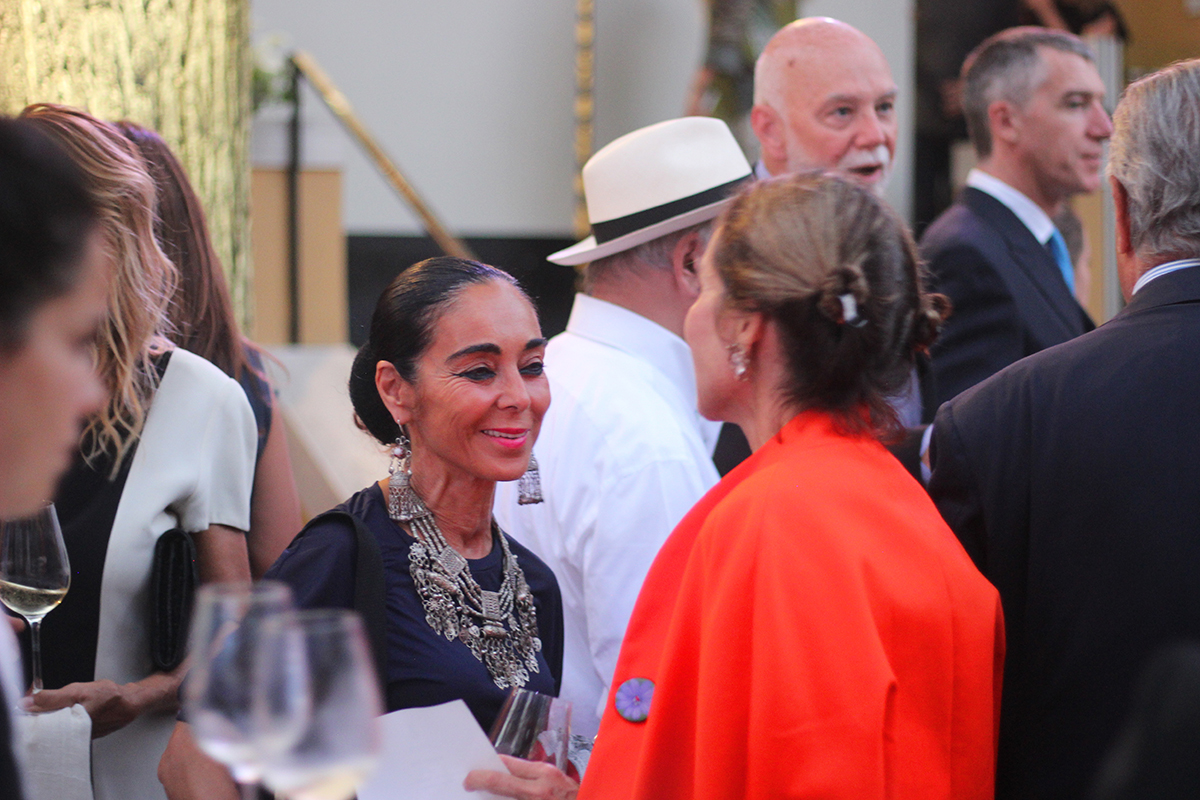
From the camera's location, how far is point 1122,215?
1.81 meters

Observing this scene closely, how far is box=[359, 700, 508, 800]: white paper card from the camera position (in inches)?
57.4

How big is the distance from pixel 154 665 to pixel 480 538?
590 mm

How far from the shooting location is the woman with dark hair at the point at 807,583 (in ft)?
4.46

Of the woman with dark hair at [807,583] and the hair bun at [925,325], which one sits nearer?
the woman with dark hair at [807,583]

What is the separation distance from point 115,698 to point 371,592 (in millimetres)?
534

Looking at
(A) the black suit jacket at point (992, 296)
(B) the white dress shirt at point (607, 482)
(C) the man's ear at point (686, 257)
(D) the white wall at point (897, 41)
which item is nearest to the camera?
(B) the white dress shirt at point (607, 482)

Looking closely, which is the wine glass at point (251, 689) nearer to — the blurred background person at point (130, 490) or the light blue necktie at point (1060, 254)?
the blurred background person at point (130, 490)

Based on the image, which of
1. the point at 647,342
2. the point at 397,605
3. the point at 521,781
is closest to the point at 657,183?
the point at 647,342

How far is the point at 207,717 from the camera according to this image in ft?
3.03

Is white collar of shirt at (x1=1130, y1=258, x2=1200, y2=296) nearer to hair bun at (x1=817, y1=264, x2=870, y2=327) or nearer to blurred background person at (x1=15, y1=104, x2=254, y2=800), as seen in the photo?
hair bun at (x1=817, y1=264, x2=870, y2=327)

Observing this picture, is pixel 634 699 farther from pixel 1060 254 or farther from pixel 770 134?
pixel 1060 254

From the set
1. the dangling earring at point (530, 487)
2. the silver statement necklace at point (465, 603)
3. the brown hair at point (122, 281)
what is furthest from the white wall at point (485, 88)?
the silver statement necklace at point (465, 603)

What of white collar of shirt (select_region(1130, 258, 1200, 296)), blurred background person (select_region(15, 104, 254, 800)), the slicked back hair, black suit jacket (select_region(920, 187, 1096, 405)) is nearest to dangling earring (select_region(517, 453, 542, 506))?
blurred background person (select_region(15, 104, 254, 800))

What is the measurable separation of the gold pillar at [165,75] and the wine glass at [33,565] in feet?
4.72
